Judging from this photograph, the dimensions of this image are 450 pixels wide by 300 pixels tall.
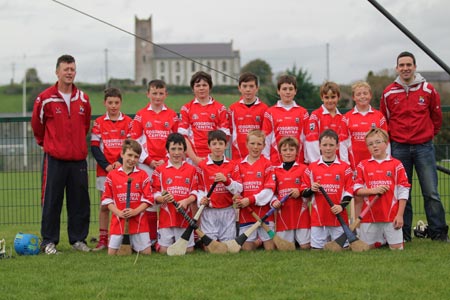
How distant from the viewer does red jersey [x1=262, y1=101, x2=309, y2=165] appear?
8.80 m

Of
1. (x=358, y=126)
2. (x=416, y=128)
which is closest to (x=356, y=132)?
(x=358, y=126)

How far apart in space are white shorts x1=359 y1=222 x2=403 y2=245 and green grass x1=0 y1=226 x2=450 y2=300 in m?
0.26

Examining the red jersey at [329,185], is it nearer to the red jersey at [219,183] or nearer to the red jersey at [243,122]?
the red jersey at [219,183]

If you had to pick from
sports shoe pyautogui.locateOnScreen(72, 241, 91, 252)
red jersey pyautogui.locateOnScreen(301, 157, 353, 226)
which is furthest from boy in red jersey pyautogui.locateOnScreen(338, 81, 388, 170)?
sports shoe pyautogui.locateOnScreen(72, 241, 91, 252)

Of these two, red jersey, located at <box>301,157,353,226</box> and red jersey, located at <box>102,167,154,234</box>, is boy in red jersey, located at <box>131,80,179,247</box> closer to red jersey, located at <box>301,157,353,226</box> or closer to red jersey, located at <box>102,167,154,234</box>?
red jersey, located at <box>102,167,154,234</box>

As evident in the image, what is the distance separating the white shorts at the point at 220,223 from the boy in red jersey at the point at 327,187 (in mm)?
905

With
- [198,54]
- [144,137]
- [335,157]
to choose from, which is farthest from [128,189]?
[198,54]

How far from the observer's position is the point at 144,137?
9086 millimetres

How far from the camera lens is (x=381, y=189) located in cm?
819

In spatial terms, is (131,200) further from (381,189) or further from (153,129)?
(381,189)

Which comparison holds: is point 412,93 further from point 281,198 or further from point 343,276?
point 343,276

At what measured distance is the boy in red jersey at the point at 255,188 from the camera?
27.9ft

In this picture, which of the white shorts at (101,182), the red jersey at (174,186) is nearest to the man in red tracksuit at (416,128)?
the red jersey at (174,186)

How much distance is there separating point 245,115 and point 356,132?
1315 mm
